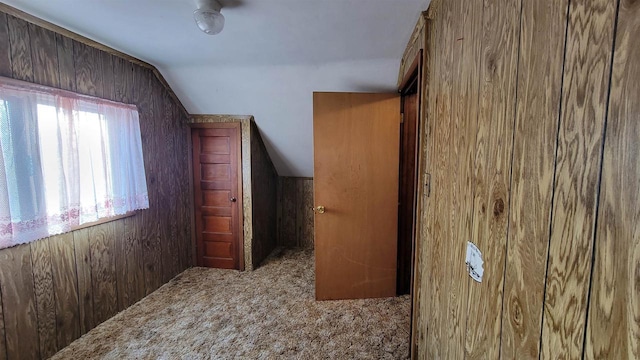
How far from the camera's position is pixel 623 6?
39 cm

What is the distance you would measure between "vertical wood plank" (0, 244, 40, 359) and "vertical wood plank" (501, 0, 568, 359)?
2534 mm

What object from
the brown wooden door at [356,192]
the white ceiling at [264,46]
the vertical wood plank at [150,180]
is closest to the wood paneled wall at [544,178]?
the white ceiling at [264,46]

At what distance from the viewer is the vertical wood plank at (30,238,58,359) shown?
64.2 inches

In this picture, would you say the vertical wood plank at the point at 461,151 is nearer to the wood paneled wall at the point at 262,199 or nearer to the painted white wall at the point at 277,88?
the painted white wall at the point at 277,88

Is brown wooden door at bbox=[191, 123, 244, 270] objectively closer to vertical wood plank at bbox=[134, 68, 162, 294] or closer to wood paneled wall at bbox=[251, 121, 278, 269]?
wood paneled wall at bbox=[251, 121, 278, 269]

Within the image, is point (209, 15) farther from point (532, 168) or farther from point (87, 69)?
point (532, 168)

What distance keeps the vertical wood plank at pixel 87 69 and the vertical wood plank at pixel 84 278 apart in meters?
1.09

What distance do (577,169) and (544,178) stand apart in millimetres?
82

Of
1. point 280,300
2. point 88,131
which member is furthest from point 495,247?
point 88,131

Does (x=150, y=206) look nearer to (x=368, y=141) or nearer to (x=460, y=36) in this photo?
(x=368, y=141)

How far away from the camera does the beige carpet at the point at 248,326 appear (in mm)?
1740

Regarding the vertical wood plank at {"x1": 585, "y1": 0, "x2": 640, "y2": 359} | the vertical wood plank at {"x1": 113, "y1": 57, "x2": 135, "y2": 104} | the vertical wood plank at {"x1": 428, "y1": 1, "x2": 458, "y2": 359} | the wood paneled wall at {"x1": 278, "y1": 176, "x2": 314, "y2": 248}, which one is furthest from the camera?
the wood paneled wall at {"x1": 278, "y1": 176, "x2": 314, "y2": 248}

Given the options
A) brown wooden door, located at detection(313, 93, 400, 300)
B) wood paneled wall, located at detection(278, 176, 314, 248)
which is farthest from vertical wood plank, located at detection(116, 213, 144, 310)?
wood paneled wall, located at detection(278, 176, 314, 248)

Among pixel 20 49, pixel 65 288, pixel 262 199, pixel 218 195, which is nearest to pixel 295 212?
pixel 262 199
